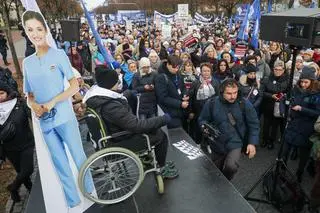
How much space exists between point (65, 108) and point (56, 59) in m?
0.47

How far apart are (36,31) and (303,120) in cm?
371

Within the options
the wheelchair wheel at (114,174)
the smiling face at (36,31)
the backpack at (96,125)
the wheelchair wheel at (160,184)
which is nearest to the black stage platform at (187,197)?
the wheelchair wheel at (160,184)

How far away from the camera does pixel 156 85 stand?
495 cm

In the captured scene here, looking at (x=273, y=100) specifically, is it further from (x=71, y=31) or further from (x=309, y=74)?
(x=71, y=31)

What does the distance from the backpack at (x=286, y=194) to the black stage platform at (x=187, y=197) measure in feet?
2.39

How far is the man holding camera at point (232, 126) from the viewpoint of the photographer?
3879 millimetres

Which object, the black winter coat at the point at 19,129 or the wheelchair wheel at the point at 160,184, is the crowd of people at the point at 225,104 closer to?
the black winter coat at the point at 19,129

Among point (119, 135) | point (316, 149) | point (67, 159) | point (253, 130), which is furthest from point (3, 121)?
point (316, 149)

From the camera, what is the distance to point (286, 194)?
3904mm

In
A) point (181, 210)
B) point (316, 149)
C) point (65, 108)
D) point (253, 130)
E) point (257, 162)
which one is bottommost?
point (257, 162)

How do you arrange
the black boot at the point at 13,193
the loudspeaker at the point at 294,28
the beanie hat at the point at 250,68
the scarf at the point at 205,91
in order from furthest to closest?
the beanie hat at the point at 250,68
the scarf at the point at 205,91
the black boot at the point at 13,193
the loudspeaker at the point at 294,28

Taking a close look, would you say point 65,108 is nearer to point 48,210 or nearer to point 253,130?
point 48,210

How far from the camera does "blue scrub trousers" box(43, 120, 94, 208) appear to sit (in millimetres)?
2969

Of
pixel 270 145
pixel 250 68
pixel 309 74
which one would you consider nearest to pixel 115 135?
pixel 309 74
